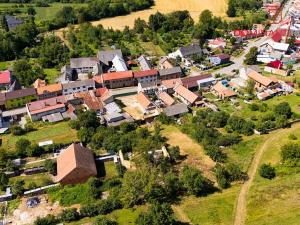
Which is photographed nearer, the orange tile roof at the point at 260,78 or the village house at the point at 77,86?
the orange tile roof at the point at 260,78

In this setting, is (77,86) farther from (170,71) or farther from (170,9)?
(170,9)

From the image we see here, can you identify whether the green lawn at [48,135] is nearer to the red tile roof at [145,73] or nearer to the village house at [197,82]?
the red tile roof at [145,73]

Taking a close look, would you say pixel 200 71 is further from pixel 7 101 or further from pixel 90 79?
pixel 7 101

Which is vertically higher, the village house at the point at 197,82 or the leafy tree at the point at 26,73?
the leafy tree at the point at 26,73

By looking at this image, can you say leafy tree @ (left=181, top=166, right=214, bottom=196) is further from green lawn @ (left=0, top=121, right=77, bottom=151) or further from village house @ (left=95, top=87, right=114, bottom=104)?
village house @ (left=95, top=87, right=114, bottom=104)

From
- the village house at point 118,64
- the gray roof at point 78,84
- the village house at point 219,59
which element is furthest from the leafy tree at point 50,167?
the village house at point 219,59

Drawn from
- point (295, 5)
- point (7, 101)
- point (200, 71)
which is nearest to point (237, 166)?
point (200, 71)
